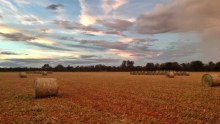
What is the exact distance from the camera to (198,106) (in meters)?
13.5

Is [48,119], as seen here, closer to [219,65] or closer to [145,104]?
[145,104]

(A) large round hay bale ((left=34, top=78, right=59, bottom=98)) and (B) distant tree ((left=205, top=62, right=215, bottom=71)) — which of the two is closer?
(A) large round hay bale ((left=34, top=78, right=59, bottom=98))

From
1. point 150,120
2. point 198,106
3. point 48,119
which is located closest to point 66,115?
point 48,119

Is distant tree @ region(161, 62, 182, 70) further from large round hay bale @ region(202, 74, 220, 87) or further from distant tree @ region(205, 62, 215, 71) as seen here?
large round hay bale @ region(202, 74, 220, 87)

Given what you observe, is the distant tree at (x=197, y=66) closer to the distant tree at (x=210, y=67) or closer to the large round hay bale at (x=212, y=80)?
the distant tree at (x=210, y=67)

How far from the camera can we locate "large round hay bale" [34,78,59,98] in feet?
58.7

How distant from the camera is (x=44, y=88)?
1814 cm

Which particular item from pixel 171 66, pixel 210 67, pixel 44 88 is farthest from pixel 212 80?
pixel 171 66

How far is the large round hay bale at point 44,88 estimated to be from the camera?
17.9 metres

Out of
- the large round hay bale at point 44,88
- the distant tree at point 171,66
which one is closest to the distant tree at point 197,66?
the distant tree at point 171,66

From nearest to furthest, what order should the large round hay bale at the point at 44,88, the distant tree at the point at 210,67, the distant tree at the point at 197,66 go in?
the large round hay bale at the point at 44,88 → the distant tree at the point at 210,67 → the distant tree at the point at 197,66

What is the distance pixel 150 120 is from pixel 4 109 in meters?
7.02

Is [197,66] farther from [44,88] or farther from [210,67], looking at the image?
[44,88]

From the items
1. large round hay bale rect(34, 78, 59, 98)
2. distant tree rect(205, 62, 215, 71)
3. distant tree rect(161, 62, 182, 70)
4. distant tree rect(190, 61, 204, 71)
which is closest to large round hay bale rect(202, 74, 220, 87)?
large round hay bale rect(34, 78, 59, 98)
